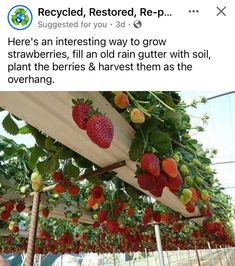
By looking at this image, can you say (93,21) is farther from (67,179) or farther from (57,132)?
(67,179)

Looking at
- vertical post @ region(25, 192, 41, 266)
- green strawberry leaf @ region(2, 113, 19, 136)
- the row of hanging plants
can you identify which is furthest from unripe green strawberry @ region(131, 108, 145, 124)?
vertical post @ region(25, 192, 41, 266)

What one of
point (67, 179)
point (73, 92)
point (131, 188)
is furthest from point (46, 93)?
point (131, 188)

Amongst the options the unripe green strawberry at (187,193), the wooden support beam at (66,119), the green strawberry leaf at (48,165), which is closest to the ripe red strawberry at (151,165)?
the wooden support beam at (66,119)

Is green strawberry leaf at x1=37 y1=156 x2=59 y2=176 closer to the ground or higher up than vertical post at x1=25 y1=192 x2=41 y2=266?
higher up

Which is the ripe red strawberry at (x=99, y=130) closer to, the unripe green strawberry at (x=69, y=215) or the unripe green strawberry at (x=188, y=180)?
the unripe green strawberry at (x=188, y=180)

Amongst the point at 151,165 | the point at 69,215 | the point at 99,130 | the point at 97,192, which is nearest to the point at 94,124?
the point at 99,130

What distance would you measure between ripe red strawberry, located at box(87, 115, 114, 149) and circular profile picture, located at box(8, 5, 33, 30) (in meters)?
0.55

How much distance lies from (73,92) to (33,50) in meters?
0.26

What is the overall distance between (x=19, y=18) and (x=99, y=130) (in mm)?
661

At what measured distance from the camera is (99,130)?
1.46m

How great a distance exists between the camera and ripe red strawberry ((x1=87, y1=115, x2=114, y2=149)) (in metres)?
1.46

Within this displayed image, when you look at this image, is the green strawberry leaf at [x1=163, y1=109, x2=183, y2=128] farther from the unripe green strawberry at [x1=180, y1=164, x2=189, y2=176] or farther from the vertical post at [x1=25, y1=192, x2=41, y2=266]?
the vertical post at [x1=25, y1=192, x2=41, y2=266]

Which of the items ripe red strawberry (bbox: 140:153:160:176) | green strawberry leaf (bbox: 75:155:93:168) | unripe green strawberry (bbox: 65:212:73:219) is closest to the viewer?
ripe red strawberry (bbox: 140:153:160:176)

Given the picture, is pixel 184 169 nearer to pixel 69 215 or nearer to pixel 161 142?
pixel 161 142
